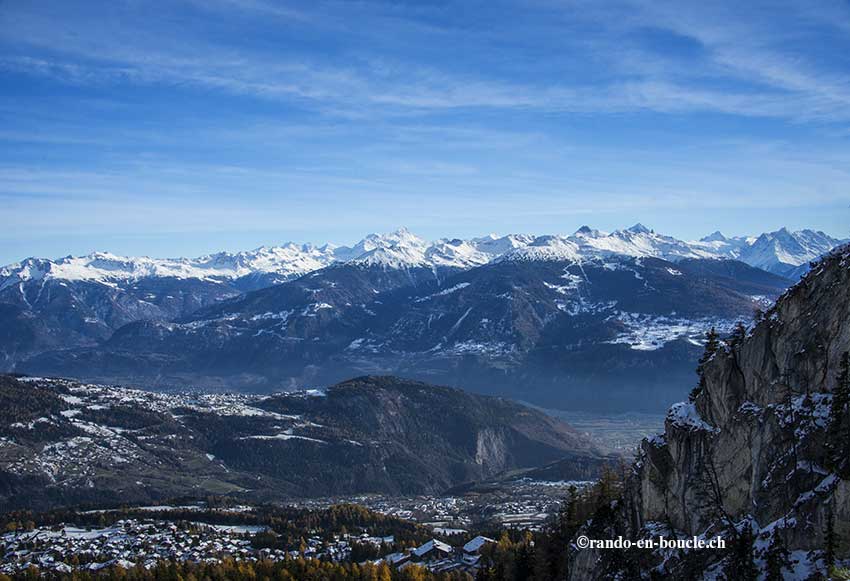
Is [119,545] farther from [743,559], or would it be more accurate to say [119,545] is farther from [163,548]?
[743,559]

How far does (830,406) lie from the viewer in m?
58.6

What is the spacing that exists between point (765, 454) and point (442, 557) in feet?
358

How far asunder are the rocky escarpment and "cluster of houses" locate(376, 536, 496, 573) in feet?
272

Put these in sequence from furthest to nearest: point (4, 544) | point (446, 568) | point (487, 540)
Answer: point (4, 544)
point (487, 540)
point (446, 568)

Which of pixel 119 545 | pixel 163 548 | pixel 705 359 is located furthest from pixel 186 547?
pixel 705 359

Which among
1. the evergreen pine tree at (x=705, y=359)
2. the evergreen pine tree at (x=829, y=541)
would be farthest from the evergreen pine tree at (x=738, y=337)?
the evergreen pine tree at (x=829, y=541)

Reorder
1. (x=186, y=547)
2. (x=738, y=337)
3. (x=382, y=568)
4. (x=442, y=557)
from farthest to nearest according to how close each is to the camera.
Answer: (x=186, y=547), (x=442, y=557), (x=382, y=568), (x=738, y=337)

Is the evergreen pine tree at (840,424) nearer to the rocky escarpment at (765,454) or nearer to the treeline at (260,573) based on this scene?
the rocky escarpment at (765,454)

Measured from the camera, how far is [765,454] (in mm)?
61750

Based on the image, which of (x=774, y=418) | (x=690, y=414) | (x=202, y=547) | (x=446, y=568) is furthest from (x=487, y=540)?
(x=774, y=418)

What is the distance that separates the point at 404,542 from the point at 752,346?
12555 centimetres

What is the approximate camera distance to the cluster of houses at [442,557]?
152500 mm

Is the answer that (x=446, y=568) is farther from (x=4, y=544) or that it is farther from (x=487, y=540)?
(x=4, y=544)

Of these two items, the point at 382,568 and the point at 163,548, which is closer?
the point at 382,568
